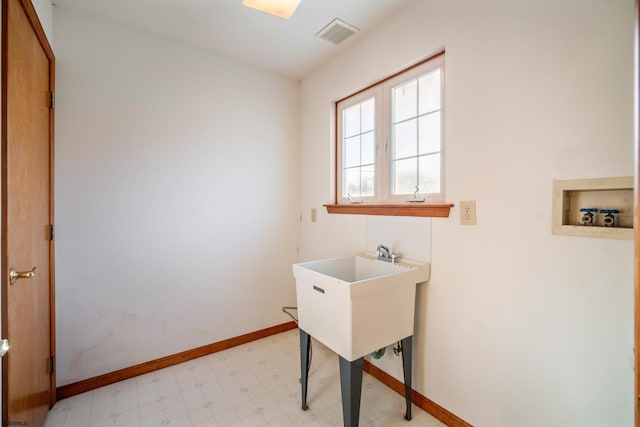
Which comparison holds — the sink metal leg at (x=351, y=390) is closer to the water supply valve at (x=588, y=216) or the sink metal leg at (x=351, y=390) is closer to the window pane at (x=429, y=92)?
the water supply valve at (x=588, y=216)

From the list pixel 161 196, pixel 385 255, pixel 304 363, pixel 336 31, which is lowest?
pixel 304 363

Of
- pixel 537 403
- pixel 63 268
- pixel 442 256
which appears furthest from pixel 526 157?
pixel 63 268

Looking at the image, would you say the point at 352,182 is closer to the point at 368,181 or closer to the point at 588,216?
the point at 368,181

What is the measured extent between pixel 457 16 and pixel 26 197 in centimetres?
238

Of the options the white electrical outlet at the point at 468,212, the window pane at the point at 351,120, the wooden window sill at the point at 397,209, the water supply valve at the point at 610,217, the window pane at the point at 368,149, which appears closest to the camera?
the water supply valve at the point at 610,217

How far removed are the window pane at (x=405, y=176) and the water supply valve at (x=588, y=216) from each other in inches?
34.9

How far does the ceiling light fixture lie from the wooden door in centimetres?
111

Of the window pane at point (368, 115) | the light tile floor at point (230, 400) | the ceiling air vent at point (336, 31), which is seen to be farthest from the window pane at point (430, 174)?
the light tile floor at point (230, 400)

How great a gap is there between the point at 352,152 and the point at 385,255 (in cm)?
95

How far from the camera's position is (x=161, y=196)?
7.22ft

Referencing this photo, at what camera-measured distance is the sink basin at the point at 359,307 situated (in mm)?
1417

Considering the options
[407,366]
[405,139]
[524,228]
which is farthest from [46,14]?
[407,366]

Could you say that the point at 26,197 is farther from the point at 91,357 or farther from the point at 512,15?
the point at 512,15

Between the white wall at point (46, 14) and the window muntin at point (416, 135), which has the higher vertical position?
the white wall at point (46, 14)
